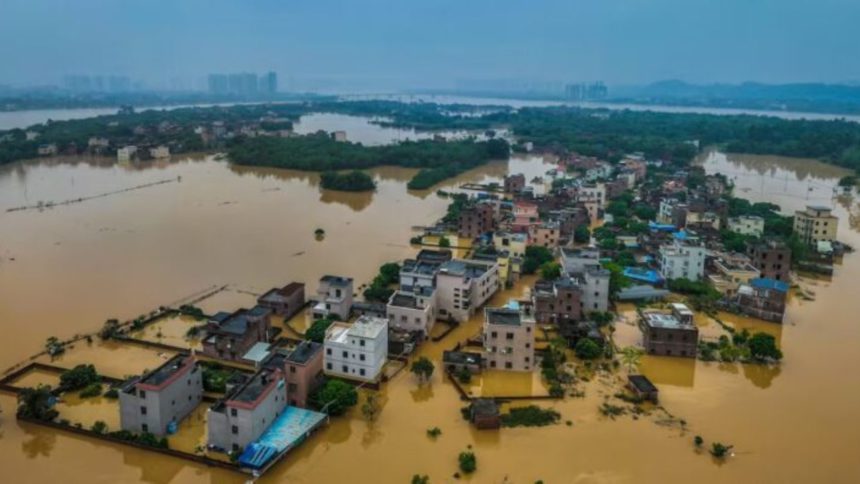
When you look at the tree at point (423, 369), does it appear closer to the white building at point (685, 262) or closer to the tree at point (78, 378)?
the tree at point (78, 378)

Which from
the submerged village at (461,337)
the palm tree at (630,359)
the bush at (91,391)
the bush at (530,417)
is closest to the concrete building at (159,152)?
the submerged village at (461,337)

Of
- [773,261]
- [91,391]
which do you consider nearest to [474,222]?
[773,261]

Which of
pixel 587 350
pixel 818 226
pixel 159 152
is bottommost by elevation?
pixel 587 350

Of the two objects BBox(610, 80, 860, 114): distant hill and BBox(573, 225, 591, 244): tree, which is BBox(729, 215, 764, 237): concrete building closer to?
BBox(573, 225, 591, 244): tree

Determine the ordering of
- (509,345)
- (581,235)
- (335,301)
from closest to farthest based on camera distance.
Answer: (509,345) < (335,301) < (581,235)

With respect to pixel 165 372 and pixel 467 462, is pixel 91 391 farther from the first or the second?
pixel 467 462

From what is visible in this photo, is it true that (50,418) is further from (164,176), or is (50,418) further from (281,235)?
(164,176)
